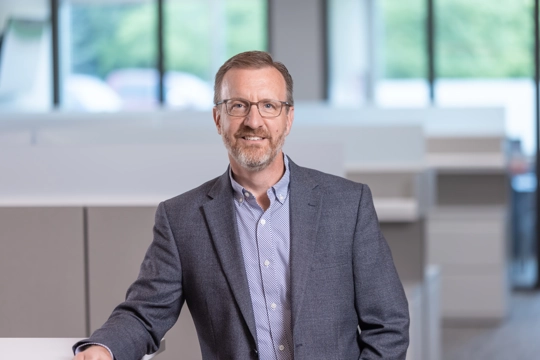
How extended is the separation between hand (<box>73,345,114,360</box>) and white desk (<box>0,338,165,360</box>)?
0.03m

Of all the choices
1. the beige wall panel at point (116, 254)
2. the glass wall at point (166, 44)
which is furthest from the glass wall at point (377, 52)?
the beige wall panel at point (116, 254)

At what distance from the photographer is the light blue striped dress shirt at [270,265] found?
1678 mm

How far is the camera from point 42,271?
268cm

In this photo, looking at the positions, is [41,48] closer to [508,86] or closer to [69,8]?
[69,8]

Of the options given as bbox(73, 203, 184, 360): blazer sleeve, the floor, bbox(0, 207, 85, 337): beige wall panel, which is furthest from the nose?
the floor

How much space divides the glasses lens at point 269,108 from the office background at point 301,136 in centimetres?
102

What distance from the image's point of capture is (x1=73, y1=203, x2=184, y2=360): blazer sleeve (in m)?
1.66

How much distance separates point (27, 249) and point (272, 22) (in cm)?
484

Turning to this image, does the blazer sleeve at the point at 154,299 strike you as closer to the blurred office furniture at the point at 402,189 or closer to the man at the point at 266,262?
the man at the point at 266,262

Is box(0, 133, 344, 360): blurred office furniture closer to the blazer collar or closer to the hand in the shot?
the blazer collar

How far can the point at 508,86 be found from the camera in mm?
6602

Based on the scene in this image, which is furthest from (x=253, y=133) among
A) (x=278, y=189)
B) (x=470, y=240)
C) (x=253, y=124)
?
(x=470, y=240)

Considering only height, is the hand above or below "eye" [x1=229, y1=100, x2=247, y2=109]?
below

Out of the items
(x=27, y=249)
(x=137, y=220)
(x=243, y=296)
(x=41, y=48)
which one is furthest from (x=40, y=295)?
(x=41, y=48)
